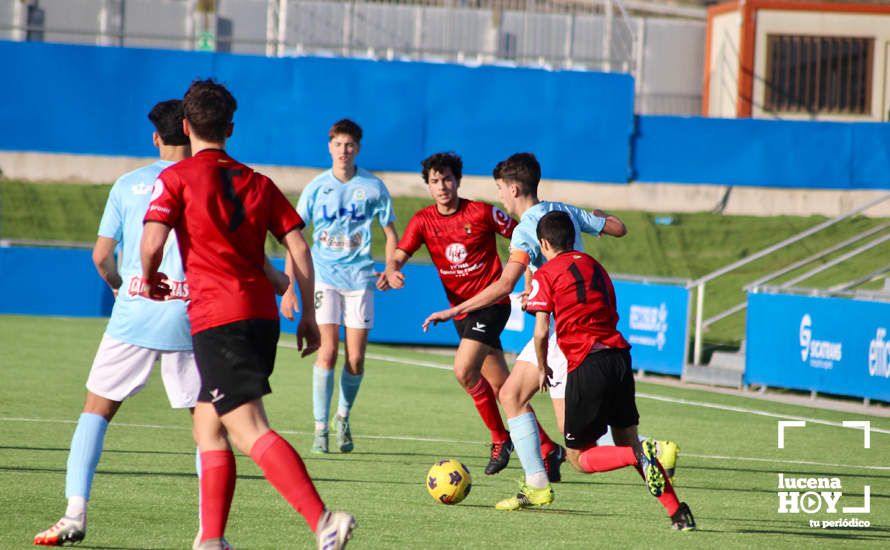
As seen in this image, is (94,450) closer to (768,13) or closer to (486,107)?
(486,107)

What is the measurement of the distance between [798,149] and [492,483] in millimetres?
22783

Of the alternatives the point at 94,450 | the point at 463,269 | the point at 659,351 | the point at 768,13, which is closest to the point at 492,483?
the point at 463,269

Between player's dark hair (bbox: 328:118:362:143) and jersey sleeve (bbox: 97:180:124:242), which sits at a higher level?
player's dark hair (bbox: 328:118:362:143)

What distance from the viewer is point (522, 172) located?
8.73m

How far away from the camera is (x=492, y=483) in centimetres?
927

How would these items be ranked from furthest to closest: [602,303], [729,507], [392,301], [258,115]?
[258,115] → [392,301] → [729,507] → [602,303]

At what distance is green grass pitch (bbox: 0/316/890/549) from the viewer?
725 centimetres

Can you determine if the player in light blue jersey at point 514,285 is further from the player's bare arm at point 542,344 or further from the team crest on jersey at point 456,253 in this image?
the team crest on jersey at point 456,253

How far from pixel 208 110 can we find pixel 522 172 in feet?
10.2

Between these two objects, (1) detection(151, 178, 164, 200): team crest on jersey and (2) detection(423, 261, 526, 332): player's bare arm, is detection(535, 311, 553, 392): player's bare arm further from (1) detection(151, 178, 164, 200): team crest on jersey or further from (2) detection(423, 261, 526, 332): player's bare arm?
(1) detection(151, 178, 164, 200): team crest on jersey

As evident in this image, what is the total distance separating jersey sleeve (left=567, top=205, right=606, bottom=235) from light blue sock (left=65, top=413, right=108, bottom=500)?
3.36 meters

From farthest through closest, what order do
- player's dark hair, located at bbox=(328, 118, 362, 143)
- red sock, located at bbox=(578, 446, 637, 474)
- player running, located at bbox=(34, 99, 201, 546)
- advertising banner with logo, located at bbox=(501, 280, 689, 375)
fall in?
advertising banner with logo, located at bbox=(501, 280, 689, 375)
player's dark hair, located at bbox=(328, 118, 362, 143)
red sock, located at bbox=(578, 446, 637, 474)
player running, located at bbox=(34, 99, 201, 546)

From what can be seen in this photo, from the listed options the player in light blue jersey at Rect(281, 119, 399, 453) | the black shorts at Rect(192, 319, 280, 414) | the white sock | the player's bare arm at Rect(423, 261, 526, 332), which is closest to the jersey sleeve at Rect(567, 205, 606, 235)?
the player's bare arm at Rect(423, 261, 526, 332)

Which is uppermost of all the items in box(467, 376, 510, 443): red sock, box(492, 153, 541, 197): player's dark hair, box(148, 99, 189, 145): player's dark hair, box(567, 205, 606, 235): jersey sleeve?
box(148, 99, 189, 145): player's dark hair
